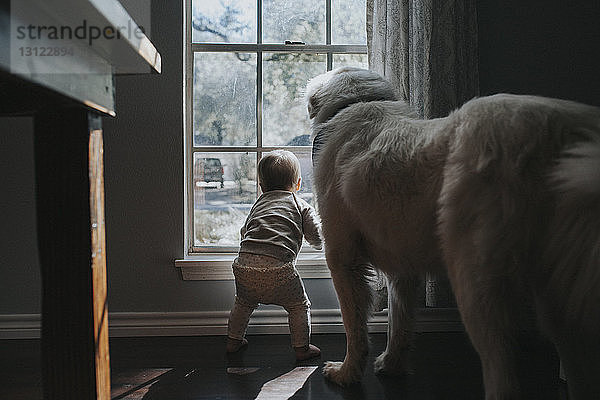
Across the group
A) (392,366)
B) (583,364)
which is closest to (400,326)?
(392,366)

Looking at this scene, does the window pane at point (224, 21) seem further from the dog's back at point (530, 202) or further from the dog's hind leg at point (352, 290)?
the dog's back at point (530, 202)

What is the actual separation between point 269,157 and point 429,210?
3.15 feet

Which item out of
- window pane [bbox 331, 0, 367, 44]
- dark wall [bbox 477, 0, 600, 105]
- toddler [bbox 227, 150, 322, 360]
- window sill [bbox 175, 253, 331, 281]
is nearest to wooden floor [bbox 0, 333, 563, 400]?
toddler [bbox 227, 150, 322, 360]

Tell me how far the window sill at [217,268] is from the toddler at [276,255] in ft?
0.74

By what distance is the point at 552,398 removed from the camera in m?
1.73

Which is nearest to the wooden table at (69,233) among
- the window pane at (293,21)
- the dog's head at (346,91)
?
the dog's head at (346,91)

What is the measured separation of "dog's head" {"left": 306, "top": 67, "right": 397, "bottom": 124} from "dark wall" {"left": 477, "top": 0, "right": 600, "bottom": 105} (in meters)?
0.80

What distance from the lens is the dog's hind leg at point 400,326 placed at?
1908 millimetres

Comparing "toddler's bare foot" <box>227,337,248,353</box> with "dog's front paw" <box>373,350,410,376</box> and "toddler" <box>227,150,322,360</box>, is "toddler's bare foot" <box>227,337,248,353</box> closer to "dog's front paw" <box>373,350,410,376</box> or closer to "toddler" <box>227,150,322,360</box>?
"toddler" <box>227,150,322,360</box>

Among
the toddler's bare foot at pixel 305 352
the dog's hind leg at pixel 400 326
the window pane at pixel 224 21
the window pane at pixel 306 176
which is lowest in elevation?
the toddler's bare foot at pixel 305 352

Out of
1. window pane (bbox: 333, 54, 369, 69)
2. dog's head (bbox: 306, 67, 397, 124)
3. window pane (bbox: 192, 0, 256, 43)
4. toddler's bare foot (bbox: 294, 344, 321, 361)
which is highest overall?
window pane (bbox: 192, 0, 256, 43)

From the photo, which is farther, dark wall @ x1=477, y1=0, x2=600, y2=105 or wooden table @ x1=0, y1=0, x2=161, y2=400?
dark wall @ x1=477, y1=0, x2=600, y2=105

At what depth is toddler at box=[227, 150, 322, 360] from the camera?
2119 mm

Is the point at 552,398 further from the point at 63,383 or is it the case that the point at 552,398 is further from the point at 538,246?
the point at 63,383
